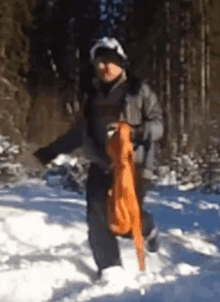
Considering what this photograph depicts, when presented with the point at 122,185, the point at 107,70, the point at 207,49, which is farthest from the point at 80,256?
the point at 207,49

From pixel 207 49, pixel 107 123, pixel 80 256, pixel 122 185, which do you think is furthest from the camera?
pixel 207 49

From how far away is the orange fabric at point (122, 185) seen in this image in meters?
3.23

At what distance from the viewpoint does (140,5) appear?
33.6ft

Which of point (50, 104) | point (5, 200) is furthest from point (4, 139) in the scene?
point (5, 200)

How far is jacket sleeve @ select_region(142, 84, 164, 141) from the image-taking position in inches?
130

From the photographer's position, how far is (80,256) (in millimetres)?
4051

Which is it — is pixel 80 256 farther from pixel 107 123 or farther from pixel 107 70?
pixel 107 70

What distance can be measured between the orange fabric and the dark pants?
0.39ft

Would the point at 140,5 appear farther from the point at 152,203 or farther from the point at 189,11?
the point at 152,203

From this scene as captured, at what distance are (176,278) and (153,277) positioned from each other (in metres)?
0.17

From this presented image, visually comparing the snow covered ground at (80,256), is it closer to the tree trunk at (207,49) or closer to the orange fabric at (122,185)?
the orange fabric at (122,185)

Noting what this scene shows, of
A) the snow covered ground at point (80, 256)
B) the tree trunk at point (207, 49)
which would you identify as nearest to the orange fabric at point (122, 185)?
the snow covered ground at point (80, 256)

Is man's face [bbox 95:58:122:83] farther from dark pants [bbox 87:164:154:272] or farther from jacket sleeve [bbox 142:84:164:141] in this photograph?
dark pants [bbox 87:164:154:272]

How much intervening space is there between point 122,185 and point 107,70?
2.59 feet
